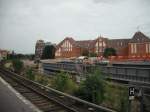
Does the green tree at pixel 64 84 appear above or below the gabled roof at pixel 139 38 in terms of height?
below

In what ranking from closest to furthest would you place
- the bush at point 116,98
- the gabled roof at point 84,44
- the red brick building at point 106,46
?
the bush at point 116,98 < the red brick building at point 106,46 < the gabled roof at point 84,44

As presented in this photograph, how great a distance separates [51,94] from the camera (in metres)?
18.3

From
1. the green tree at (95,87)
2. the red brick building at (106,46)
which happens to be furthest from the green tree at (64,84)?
the red brick building at (106,46)

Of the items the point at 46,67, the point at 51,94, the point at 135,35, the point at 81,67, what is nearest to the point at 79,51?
the point at 135,35

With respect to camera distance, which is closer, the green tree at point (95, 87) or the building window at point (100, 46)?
the green tree at point (95, 87)

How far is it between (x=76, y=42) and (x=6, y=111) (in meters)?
113

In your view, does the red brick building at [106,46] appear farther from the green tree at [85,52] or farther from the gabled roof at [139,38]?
the green tree at [85,52]

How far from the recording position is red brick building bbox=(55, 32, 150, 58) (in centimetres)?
10147

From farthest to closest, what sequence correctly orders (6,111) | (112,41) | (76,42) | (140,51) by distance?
(76,42)
(112,41)
(140,51)
(6,111)

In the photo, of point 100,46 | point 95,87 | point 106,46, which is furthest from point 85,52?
point 95,87

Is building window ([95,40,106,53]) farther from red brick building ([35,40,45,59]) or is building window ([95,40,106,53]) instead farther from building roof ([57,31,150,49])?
red brick building ([35,40,45,59])

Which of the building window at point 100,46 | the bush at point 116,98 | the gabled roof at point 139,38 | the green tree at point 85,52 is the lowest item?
the bush at point 116,98

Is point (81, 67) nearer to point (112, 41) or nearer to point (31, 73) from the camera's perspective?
point (31, 73)

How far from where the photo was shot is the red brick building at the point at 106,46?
3995 inches
